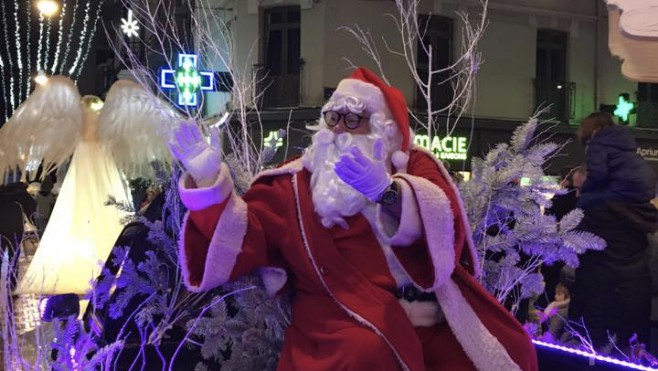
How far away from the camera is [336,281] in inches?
93.9

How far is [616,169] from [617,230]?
37cm

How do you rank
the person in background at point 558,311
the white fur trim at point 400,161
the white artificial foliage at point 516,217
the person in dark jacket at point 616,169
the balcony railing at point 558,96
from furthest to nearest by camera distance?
the balcony railing at point 558,96 < the person in background at point 558,311 < the person in dark jacket at point 616,169 < the white artificial foliage at point 516,217 < the white fur trim at point 400,161

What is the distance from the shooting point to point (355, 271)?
2402 mm

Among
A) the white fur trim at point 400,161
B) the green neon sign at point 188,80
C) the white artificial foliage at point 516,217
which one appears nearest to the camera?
the white fur trim at point 400,161

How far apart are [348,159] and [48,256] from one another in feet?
14.1

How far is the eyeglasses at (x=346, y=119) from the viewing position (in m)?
2.61

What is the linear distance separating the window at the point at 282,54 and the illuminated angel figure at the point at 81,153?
9.81m

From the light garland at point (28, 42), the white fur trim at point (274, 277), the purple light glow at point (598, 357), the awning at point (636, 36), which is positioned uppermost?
the light garland at point (28, 42)

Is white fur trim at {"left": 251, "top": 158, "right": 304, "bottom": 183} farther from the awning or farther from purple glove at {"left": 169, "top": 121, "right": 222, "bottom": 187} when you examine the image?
the awning

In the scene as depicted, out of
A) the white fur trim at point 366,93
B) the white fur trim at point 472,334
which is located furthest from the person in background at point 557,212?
the white fur trim at point 472,334

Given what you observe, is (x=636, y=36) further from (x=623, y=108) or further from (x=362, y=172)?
(x=623, y=108)

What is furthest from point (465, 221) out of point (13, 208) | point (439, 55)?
point (13, 208)

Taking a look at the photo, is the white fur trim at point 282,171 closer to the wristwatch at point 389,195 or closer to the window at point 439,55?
the wristwatch at point 389,195

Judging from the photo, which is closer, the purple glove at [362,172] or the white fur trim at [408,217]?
the purple glove at [362,172]
